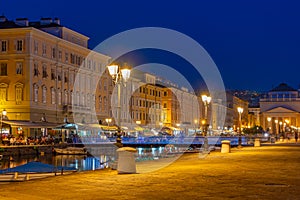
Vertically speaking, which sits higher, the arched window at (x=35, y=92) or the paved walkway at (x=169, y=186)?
the arched window at (x=35, y=92)

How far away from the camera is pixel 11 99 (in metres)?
62.4

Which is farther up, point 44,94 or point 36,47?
point 36,47

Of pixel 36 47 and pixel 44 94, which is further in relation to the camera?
pixel 44 94

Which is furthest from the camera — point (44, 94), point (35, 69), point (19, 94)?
point (44, 94)

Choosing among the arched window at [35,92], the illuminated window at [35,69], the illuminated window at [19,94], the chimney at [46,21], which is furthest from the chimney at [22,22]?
the illuminated window at [19,94]

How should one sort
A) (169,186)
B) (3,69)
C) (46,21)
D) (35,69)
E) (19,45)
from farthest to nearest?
(46,21) → (35,69) → (3,69) → (19,45) → (169,186)

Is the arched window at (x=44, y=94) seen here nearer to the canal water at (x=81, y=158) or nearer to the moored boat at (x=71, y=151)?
the canal water at (x=81, y=158)

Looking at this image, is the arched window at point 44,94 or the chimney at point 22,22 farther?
the chimney at point 22,22

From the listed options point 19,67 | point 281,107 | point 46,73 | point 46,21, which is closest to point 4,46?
point 19,67

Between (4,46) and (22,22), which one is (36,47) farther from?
(22,22)

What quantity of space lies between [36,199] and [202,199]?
399 cm

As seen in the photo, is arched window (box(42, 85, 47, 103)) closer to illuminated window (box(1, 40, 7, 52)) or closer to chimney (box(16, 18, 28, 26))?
illuminated window (box(1, 40, 7, 52))

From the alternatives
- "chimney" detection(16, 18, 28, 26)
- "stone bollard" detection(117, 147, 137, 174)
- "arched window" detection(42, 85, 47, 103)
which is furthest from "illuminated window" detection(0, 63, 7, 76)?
"stone bollard" detection(117, 147, 137, 174)

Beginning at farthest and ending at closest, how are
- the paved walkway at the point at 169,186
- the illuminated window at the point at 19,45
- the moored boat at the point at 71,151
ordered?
the illuminated window at the point at 19,45
the moored boat at the point at 71,151
the paved walkway at the point at 169,186
